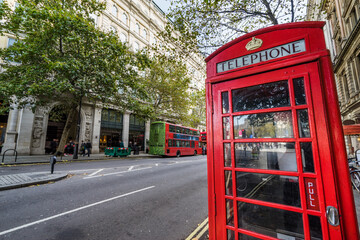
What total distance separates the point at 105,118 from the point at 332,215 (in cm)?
2371

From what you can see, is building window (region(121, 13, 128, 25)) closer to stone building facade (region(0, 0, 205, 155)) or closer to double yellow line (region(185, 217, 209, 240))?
stone building facade (region(0, 0, 205, 155))

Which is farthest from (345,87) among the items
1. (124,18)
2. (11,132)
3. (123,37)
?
(11,132)

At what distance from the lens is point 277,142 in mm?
1990

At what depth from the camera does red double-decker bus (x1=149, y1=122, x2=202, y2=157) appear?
1962 centimetres

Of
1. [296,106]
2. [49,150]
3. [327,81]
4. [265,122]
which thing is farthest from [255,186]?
[49,150]

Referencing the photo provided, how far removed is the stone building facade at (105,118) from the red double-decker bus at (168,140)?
4148mm

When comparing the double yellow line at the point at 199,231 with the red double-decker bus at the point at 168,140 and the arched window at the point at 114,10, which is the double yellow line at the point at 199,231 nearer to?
the red double-decker bus at the point at 168,140

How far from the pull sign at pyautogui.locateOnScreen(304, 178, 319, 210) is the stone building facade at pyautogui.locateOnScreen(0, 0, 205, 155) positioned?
900cm

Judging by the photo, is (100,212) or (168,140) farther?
(168,140)

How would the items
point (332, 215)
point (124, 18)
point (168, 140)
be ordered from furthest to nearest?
point (124, 18) < point (168, 140) < point (332, 215)

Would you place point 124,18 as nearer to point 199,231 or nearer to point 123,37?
point 123,37

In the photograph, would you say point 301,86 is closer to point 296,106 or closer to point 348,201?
point 296,106

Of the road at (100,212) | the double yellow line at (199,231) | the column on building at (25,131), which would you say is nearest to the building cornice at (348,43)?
the road at (100,212)

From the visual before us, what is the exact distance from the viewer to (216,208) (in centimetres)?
227
